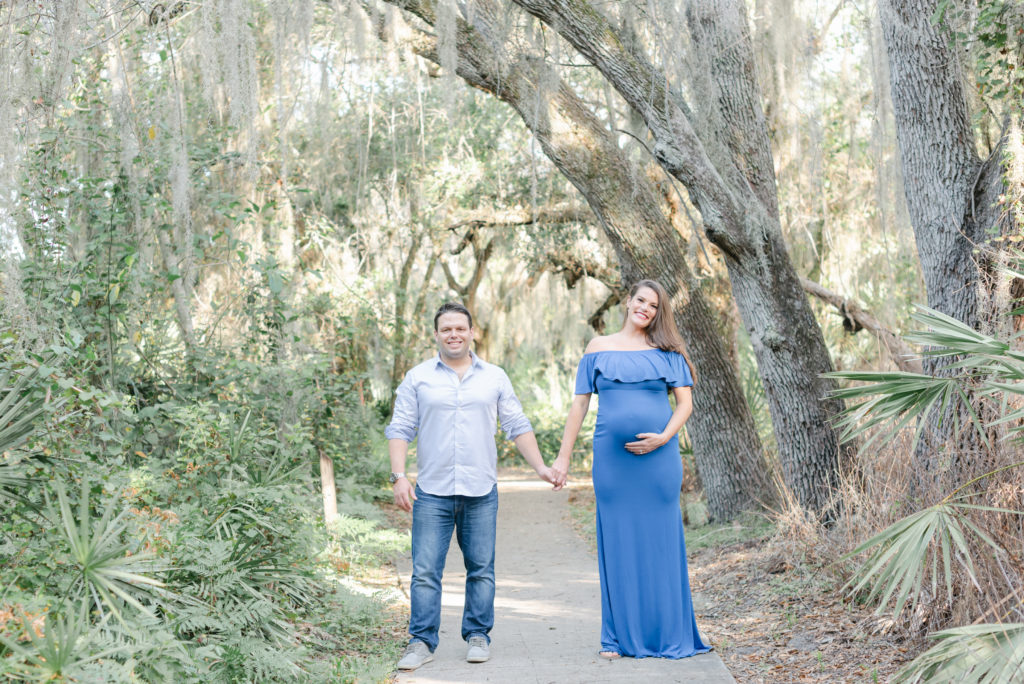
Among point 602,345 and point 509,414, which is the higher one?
point 602,345

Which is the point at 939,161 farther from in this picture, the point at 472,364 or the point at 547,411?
the point at 547,411

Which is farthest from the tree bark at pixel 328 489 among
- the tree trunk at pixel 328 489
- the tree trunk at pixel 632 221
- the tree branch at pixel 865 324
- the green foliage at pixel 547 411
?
the green foliage at pixel 547 411

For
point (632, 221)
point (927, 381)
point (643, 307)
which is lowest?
point (927, 381)

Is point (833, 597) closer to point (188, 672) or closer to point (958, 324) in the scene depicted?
point (958, 324)

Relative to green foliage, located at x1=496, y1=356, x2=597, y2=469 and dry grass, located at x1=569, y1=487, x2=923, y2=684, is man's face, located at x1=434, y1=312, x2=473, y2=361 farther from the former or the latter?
green foliage, located at x1=496, y1=356, x2=597, y2=469

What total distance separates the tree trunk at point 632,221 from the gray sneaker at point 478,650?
12.0ft

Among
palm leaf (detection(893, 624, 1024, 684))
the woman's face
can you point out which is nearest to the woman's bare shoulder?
the woman's face

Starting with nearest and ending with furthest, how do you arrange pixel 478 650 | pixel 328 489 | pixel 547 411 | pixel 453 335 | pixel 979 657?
pixel 979 657
pixel 478 650
pixel 453 335
pixel 328 489
pixel 547 411

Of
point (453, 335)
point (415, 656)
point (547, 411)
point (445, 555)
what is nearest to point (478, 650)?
point (415, 656)

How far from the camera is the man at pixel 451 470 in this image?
4.38m

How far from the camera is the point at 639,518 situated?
4457 millimetres

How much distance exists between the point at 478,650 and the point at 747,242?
148 inches

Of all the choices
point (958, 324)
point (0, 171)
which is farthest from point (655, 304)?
point (0, 171)

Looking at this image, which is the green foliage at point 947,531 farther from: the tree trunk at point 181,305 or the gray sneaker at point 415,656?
the tree trunk at point 181,305
